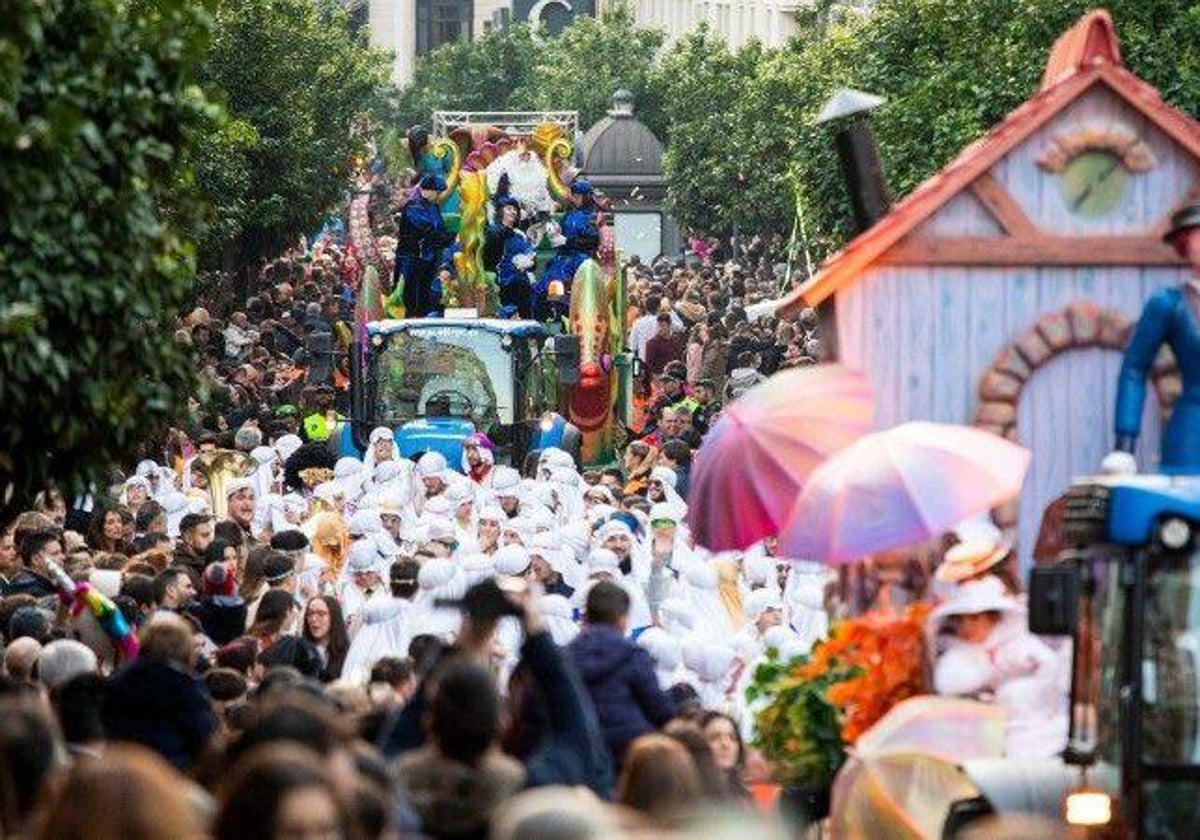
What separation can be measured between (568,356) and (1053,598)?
21.1 meters

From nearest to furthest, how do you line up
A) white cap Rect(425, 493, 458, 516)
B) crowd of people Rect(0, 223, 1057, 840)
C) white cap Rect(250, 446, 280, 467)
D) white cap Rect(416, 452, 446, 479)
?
crowd of people Rect(0, 223, 1057, 840) → white cap Rect(425, 493, 458, 516) → white cap Rect(416, 452, 446, 479) → white cap Rect(250, 446, 280, 467)

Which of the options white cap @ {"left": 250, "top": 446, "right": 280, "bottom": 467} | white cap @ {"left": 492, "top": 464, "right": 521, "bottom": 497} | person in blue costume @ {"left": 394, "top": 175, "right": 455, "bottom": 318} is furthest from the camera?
person in blue costume @ {"left": 394, "top": 175, "right": 455, "bottom": 318}

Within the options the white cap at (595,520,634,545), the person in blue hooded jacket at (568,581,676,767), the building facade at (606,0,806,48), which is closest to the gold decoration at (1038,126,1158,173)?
the person in blue hooded jacket at (568,581,676,767)

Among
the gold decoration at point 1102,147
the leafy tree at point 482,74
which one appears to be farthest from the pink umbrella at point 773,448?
the leafy tree at point 482,74

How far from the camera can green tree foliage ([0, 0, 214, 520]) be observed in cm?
1483

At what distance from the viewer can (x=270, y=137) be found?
168 ft

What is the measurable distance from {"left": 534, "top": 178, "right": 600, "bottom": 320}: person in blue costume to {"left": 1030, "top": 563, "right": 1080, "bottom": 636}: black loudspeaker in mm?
26977

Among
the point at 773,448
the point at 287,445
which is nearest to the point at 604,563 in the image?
the point at 773,448

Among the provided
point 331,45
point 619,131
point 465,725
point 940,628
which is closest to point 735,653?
point 940,628

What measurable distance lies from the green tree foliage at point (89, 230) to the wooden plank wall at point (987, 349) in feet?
8.62

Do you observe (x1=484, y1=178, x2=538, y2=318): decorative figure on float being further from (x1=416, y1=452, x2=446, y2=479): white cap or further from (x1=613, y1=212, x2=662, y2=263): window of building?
(x1=613, y1=212, x2=662, y2=263): window of building

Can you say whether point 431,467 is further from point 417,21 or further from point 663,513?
point 417,21

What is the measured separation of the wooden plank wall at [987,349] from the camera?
1703cm

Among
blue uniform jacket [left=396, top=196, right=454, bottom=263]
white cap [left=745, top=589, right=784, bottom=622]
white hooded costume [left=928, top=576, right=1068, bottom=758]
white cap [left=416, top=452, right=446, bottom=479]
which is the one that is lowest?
white cap [left=416, top=452, right=446, bottom=479]
